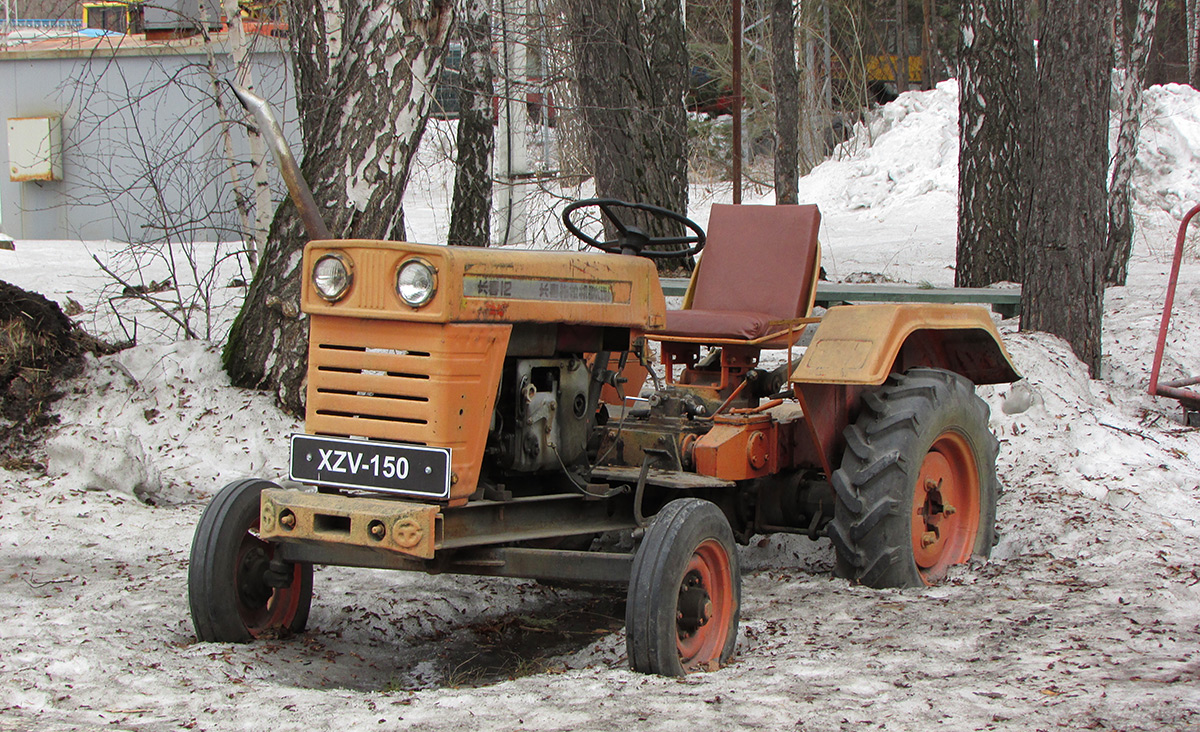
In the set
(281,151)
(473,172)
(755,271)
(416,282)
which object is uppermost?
(473,172)

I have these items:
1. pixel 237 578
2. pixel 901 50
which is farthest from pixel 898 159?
pixel 237 578

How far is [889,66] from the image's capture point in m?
33.2

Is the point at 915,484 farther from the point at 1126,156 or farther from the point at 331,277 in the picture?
the point at 1126,156

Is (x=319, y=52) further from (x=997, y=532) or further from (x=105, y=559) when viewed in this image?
(x=997, y=532)

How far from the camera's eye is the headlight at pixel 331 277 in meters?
3.78

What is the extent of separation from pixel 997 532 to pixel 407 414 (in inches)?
132

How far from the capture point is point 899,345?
4.96 metres

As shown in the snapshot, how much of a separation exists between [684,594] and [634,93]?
6.83m

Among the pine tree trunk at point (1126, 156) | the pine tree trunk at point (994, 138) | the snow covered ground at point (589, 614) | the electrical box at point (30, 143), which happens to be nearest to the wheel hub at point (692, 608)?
the snow covered ground at point (589, 614)

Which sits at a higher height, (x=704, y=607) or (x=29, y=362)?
(x=29, y=362)

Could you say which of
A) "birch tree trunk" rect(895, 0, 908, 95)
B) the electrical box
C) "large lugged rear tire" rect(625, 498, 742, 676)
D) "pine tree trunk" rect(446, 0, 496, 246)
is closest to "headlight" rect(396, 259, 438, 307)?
"large lugged rear tire" rect(625, 498, 742, 676)

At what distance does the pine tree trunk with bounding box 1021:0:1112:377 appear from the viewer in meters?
8.13

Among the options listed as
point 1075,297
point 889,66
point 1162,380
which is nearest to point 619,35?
point 1075,297

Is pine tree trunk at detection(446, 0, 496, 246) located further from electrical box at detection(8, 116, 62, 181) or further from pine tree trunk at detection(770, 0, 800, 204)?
electrical box at detection(8, 116, 62, 181)
